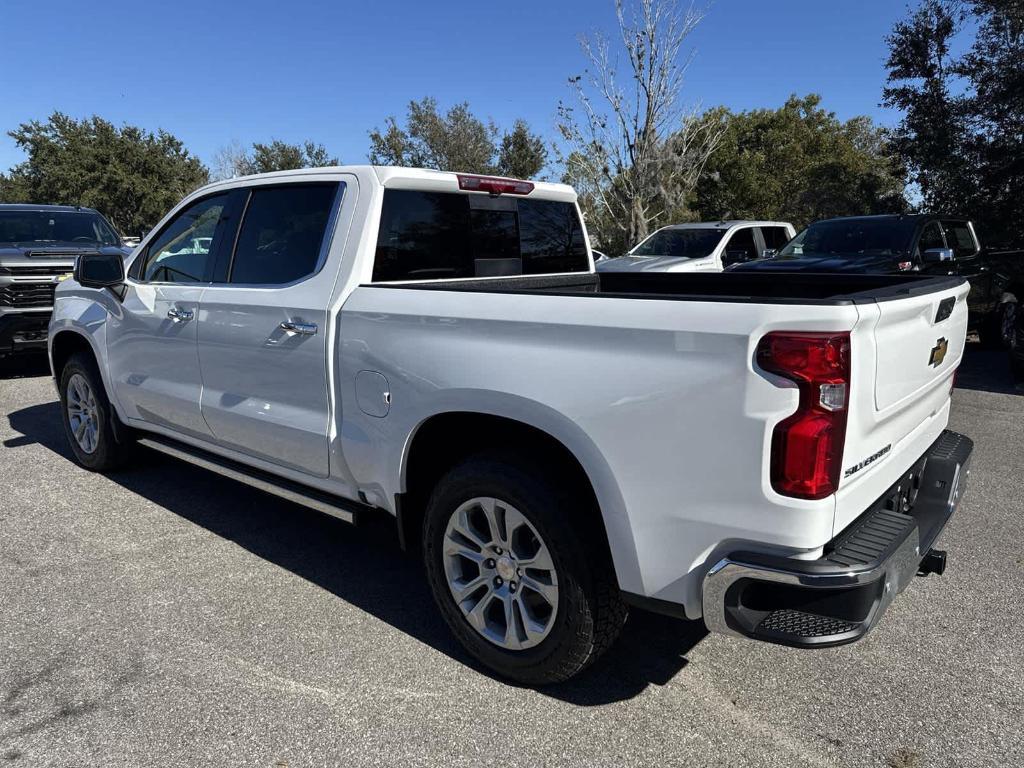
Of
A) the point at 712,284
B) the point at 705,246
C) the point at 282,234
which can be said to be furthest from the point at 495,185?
the point at 705,246

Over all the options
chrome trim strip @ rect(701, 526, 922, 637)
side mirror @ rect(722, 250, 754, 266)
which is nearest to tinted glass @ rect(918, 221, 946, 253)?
side mirror @ rect(722, 250, 754, 266)

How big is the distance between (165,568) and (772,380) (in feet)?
10.5

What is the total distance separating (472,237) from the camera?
12.4 ft

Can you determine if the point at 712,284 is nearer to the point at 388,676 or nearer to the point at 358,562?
the point at 358,562

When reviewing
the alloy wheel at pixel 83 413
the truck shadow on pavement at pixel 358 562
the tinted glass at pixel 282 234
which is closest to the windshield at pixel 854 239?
the truck shadow on pavement at pixel 358 562

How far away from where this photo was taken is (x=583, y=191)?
2542 cm

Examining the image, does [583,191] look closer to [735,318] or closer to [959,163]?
[959,163]

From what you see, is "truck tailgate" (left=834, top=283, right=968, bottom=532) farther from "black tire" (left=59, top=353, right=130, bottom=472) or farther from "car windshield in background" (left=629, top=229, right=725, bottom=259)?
"car windshield in background" (left=629, top=229, right=725, bottom=259)

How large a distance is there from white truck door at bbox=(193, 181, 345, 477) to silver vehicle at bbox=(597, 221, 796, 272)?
9403 mm

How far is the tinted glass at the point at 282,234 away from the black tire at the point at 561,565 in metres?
1.37

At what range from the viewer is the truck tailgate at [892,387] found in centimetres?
218

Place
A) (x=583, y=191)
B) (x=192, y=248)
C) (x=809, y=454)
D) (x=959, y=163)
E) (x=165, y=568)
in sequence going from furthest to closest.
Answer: (x=583, y=191)
(x=959, y=163)
(x=192, y=248)
(x=165, y=568)
(x=809, y=454)

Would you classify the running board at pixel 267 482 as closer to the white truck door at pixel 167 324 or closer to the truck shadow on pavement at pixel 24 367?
the white truck door at pixel 167 324

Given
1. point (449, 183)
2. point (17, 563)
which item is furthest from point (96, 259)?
point (449, 183)
